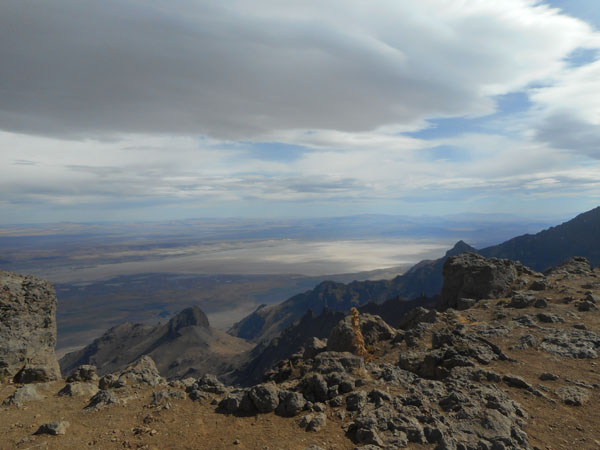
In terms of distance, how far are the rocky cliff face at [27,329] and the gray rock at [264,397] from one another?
10.4 m

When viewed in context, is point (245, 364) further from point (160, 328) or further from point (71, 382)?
point (71, 382)

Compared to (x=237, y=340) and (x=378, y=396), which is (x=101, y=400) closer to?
(x=378, y=396)

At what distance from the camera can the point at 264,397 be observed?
465 inches

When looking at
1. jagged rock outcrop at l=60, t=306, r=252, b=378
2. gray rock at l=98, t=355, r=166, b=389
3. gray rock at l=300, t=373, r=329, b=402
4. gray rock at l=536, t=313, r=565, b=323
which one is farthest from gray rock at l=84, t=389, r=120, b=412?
jagged rock outcrop at l=60, t=306, r=252, b=378

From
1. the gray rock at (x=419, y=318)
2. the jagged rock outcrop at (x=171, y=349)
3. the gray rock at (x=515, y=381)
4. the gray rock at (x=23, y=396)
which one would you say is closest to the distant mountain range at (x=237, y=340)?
the jagged rock outcrop at (x=171, y=349)

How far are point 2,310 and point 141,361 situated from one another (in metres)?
6.88

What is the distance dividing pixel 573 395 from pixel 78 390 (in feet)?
65.1

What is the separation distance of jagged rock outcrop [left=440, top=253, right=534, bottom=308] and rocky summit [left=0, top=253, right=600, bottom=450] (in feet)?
29.1

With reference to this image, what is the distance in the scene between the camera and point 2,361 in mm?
14508

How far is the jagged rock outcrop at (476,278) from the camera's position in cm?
2816

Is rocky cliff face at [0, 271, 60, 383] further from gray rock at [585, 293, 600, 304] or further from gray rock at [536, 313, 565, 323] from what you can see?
gray rock at [585, 293, 600, 304]

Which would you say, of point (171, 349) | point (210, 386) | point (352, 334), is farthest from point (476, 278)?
point (171, 349)

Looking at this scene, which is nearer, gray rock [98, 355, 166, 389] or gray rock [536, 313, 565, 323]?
gray rock [98, 355, 166, 389]

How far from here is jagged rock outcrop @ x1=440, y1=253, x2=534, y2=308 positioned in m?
28.2
